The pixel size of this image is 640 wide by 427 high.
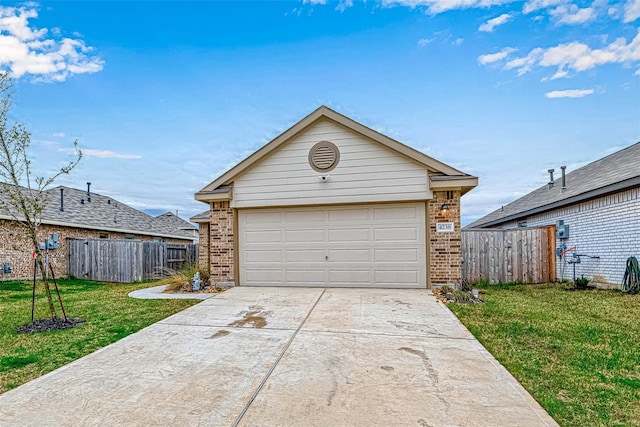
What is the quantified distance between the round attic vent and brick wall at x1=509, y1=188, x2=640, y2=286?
24.4 ft

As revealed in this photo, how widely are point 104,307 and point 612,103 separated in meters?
16.4

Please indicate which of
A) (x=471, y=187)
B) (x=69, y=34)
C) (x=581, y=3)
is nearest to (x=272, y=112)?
(x=69, y=34)

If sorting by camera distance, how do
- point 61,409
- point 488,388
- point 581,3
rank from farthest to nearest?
1. point 581,3
2. point 488,388
3. point 61,409

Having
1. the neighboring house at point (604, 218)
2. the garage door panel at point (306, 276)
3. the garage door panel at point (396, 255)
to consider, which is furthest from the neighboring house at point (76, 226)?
the neighboring house at point (604, 218)

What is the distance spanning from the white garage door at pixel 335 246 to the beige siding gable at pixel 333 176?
344mm

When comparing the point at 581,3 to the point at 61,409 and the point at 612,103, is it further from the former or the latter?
the point at 61,409

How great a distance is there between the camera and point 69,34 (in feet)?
32.7

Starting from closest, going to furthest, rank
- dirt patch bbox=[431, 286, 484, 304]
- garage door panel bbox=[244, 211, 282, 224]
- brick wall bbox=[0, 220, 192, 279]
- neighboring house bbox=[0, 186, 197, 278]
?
dirt patch bbox=[431, 286, 484, 304], garage door panel bbox=[244, 211, 282, 224], brick wall bbox=[0, 220, 192, 279], neighboring house bbox=[0, 186, 197, 278]

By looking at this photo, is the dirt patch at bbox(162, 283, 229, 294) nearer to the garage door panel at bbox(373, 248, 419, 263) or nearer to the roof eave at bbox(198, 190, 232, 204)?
the roof eave at bbox(198, 190, 232, 204)

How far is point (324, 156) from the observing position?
9055 millimetres

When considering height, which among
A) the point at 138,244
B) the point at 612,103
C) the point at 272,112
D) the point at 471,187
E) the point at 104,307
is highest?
the point at 272,112

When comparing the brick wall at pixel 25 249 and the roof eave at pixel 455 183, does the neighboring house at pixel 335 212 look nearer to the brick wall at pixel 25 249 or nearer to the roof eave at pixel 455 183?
the roof eave at pixel 455 183

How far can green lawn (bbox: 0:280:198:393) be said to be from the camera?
3.83 m

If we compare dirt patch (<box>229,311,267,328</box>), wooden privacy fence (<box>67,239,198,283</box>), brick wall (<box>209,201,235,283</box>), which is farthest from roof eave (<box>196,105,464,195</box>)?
wooden privacy fence (<box>67,239,198,283</box>)
